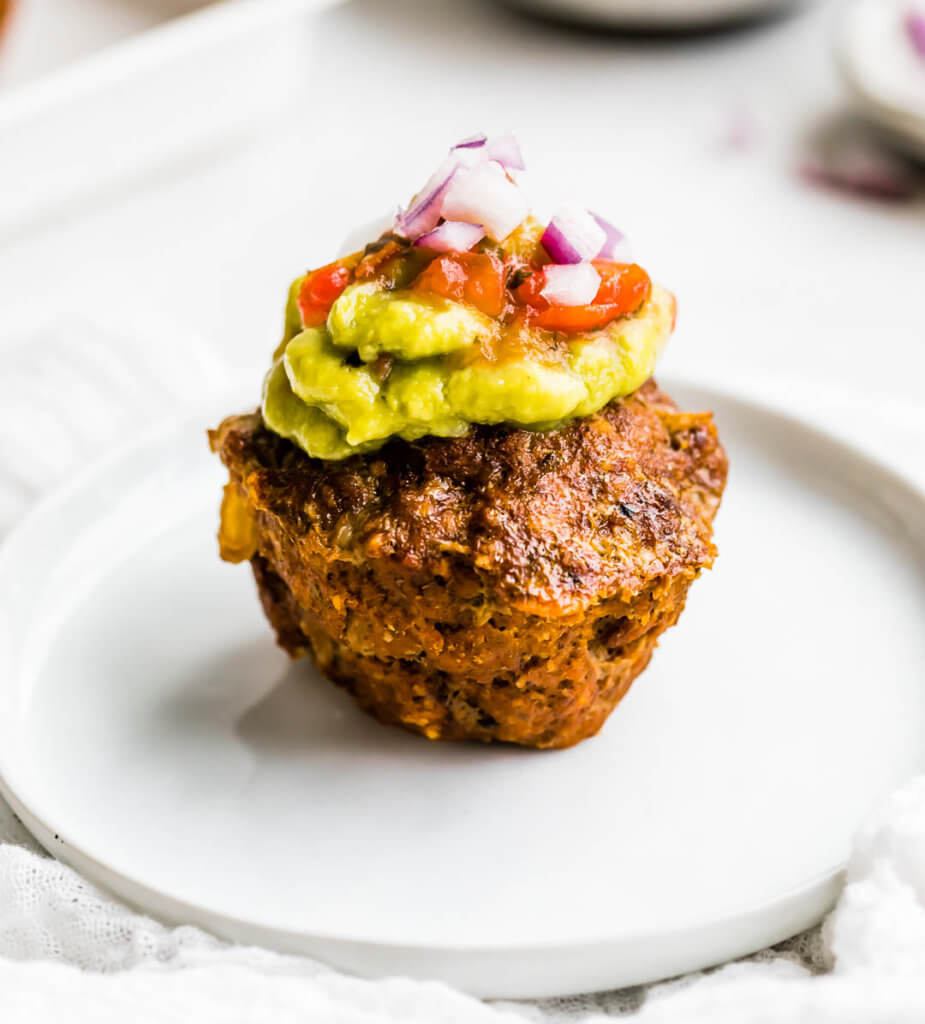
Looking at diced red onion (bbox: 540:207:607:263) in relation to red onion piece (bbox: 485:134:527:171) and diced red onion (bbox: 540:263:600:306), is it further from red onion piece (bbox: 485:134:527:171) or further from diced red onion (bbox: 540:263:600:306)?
red onion piece (bbox: 485:134:527:171)

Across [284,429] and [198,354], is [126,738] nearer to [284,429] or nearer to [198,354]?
[284,429]

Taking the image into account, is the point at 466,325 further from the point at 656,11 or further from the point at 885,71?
the point at 656,11

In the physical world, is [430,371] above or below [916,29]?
above

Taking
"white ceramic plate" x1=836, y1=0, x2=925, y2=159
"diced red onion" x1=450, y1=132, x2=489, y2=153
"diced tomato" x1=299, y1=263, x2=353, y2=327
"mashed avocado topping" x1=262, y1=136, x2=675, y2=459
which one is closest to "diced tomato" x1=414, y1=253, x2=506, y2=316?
"mashed avocado topping" x1=262, y1=136, x2=675, y2=459

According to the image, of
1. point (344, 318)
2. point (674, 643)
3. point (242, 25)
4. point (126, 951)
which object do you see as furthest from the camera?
point (242, 25)

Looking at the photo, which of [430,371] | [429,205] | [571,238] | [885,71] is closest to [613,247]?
[571,238]

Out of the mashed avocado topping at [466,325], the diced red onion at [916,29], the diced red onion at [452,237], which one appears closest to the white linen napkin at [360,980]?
the mashed avocado topping at [466,325]

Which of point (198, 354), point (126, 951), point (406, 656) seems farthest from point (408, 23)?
point (126, 951)
